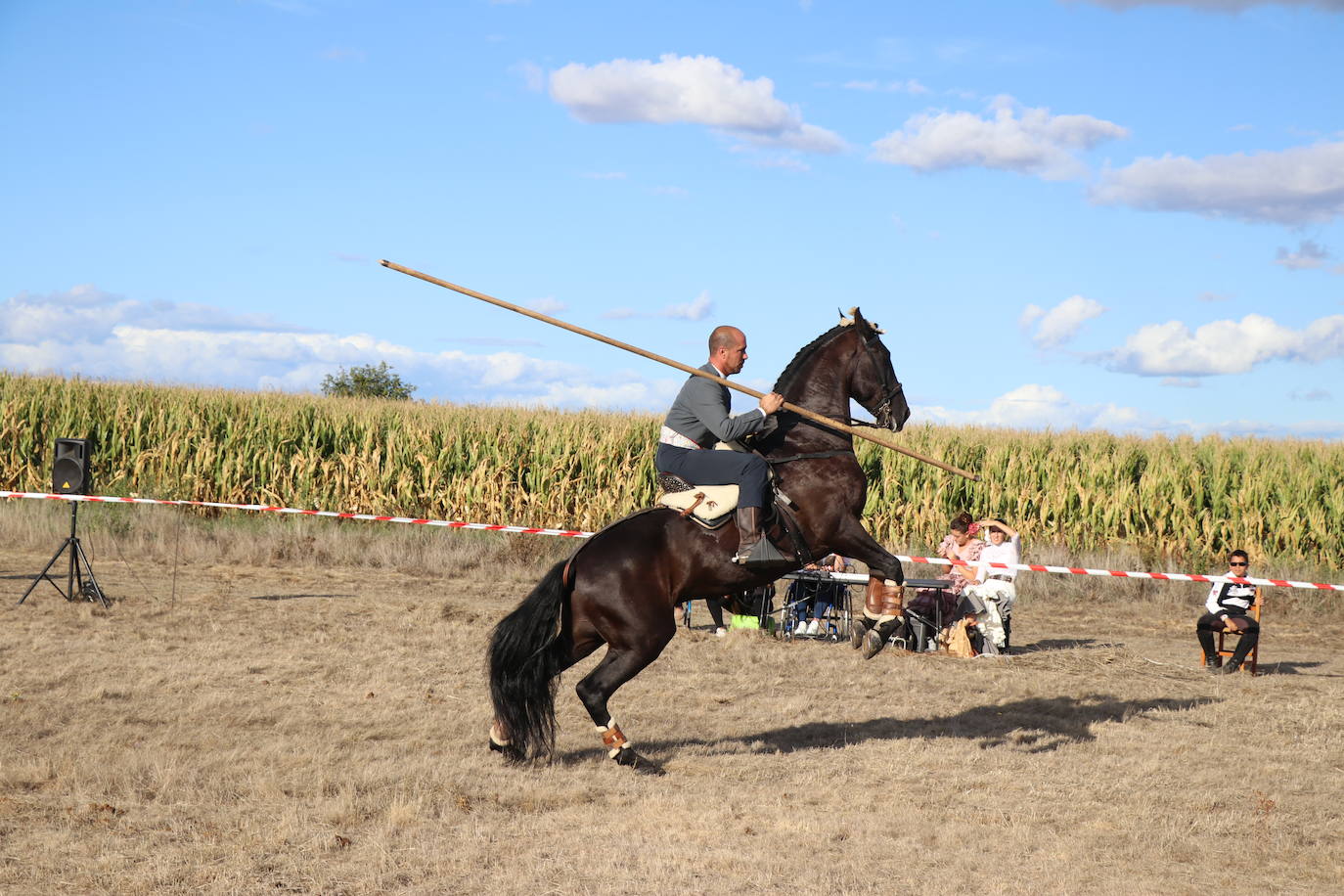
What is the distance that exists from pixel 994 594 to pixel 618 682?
630 cm

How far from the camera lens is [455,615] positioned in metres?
13.8

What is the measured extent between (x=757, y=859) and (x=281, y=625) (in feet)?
26.2

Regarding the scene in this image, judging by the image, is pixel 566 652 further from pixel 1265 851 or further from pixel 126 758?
pixel 1265 851

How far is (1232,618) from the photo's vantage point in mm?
12008

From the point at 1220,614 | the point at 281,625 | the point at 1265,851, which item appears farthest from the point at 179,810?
the point at 1220,614

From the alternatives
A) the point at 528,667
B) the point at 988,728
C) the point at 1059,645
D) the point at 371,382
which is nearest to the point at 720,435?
the point at 528,667

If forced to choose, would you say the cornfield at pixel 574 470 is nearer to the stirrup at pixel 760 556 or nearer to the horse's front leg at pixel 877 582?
the horse's front leg at pixel 877 582

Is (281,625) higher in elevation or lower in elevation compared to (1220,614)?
lower

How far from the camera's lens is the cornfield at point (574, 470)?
1908 centimetres

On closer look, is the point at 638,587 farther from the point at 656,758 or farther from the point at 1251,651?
the point at 1251,651

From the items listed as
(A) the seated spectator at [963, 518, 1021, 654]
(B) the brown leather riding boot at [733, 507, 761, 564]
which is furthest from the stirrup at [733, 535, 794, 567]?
(A) the seated spectator at [963, 518, 1021, 654]

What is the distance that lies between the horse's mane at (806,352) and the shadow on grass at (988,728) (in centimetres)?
238

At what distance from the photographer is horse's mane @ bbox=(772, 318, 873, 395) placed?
801cm

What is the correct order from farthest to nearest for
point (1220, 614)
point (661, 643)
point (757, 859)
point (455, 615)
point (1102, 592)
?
1. point (1102, 592)
2. point (455, 615)
3. point (1220, 614)
4. point (661, 643)
5. point (757, 859)
